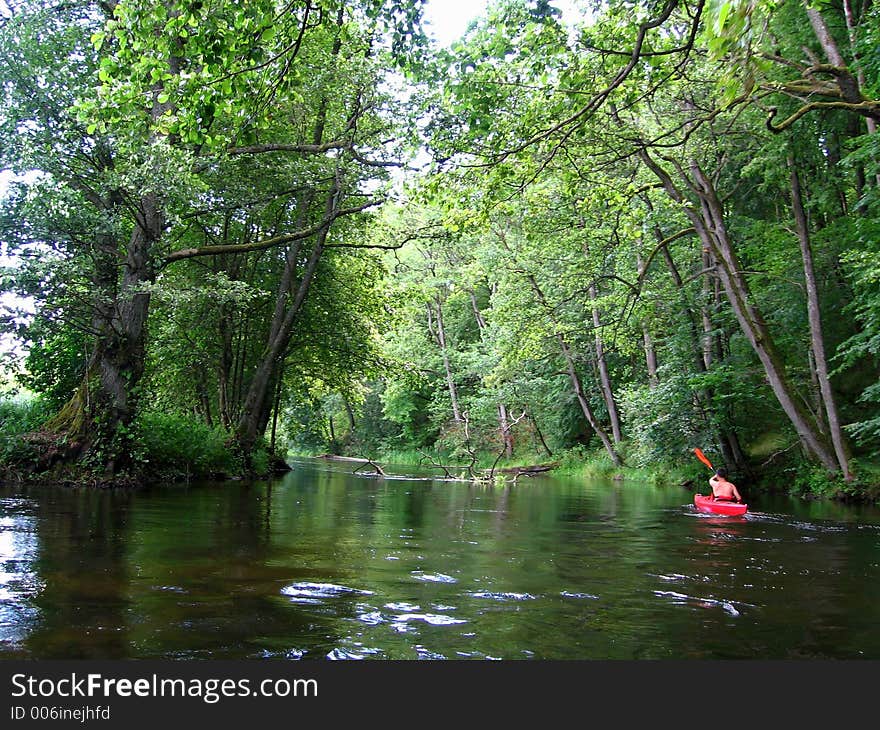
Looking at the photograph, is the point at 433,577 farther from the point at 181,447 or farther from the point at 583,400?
the point at 583,400

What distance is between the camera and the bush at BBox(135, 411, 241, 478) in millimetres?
15079

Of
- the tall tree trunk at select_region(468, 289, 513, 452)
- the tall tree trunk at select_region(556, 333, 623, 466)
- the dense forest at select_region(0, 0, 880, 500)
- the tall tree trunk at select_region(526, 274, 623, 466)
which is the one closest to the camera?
the dense forest at select_region(0, 0, 880, 500)

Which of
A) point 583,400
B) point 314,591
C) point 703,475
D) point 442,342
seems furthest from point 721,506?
point 442,342

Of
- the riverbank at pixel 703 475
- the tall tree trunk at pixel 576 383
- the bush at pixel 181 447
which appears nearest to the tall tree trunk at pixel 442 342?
the riverbank at pixel 703 475

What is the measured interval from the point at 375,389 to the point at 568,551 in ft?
131

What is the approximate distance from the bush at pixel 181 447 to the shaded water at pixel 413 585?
3.90 metres

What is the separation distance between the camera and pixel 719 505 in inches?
503

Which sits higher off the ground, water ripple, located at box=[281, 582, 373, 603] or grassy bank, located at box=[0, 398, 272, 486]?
grassy bank, located at box=[0, 398, 272, 486]

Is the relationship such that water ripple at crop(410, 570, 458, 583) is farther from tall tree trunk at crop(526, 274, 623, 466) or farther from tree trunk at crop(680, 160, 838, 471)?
tall tree trunk at crop(526, 274, 623, 466)

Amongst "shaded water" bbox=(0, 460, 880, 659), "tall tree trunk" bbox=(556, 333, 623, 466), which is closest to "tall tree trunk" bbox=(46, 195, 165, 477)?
"shaded water" bbox=(0, 460, 880, 659)

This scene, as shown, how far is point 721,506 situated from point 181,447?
1185 centimetres

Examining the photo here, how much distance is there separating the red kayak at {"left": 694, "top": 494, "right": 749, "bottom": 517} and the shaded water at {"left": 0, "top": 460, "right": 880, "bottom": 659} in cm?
151

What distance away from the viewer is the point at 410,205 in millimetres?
19719

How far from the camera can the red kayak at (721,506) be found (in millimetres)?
12469
